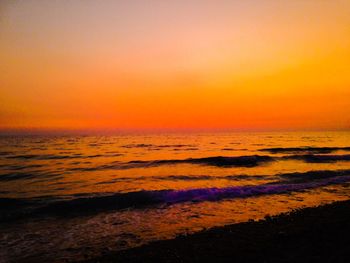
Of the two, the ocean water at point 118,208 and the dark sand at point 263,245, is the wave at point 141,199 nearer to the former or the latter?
the ocean water at point 118,208

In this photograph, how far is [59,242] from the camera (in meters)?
9.66

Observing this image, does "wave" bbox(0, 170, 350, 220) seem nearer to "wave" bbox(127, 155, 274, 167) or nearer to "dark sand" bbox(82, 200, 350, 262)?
"dark sand" bbox(82, 200, 350, 262)

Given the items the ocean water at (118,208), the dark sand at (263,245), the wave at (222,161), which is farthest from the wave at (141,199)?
the wave at (222,161)

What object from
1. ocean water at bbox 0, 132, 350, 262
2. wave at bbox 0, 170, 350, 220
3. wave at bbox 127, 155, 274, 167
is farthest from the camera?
wave at bbox 127, 155, 274, 167

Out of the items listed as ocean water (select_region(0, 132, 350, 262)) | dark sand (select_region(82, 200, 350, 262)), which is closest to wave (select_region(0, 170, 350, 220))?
ocean water (select_region(0, 132, 350, 262))

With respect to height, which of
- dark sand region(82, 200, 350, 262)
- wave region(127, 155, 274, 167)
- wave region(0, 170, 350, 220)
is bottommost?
wave region(127, 155, 274, 167)

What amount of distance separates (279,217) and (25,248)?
9.47m

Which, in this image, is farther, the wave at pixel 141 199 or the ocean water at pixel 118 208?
the wave at pixel 141 199

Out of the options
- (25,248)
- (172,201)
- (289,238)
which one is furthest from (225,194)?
(25,248)

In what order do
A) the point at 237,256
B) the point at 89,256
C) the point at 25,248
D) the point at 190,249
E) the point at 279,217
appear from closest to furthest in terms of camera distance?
1. the point at 237,256
2. the point at 190,249
3. the point at 89,256
4. the point at 25,248
5. the point at 279,217

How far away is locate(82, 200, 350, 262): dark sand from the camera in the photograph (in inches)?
255

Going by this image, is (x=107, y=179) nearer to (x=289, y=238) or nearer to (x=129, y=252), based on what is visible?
(x=129, y=252)

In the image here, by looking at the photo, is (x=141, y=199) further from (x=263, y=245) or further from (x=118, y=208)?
(x=263, y=245)

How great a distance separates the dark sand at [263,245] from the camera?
6.49 metres
